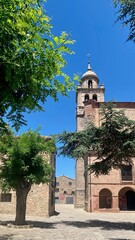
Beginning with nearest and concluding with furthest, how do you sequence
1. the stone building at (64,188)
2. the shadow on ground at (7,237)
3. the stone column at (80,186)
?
1. the shadow on ground at (7,237)
2. the stone column at (80,186)
3. the stone building at (64,188)

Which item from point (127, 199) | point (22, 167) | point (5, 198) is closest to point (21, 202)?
point (22, 167)

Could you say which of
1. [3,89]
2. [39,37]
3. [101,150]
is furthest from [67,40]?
[101,150]

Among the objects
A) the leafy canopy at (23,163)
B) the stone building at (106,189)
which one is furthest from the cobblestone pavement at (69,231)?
the stone building at (106,189)

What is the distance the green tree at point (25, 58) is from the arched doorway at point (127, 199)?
3263cm

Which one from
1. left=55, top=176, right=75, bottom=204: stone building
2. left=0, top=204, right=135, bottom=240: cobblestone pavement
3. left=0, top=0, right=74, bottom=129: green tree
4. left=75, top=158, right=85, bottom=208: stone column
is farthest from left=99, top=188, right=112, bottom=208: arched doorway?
left=55, top=176, right=75, bottom=204: stone building

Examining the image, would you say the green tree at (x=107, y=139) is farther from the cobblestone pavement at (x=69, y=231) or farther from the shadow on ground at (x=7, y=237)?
the shadow on ground at (x=7, y=237)

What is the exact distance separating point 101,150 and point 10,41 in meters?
16.5

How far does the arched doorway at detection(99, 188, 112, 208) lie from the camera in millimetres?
35750

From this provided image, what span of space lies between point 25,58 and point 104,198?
33.6 meters

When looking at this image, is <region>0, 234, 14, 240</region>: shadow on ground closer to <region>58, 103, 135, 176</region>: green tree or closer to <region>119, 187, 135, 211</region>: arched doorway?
<region>58, 103, 135, 176</region>: green tree

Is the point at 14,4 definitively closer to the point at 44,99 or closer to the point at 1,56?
the point at 1,56

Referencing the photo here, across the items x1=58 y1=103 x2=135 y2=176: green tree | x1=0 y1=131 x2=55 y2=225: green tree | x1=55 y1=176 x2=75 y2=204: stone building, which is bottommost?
x1=55 y1=176 x2=75 y2=204: stone building

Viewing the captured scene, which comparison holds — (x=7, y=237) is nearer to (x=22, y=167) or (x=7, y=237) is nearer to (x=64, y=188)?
(x=22, y=167)

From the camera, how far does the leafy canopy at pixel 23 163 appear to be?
16.5 m
